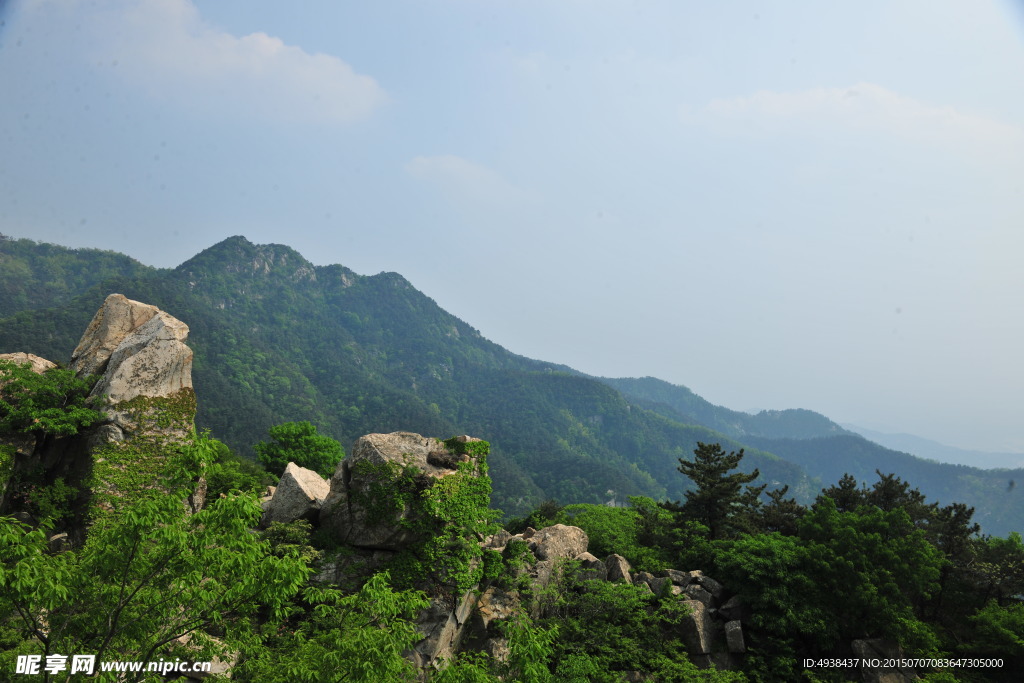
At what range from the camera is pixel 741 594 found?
1858 centimetres

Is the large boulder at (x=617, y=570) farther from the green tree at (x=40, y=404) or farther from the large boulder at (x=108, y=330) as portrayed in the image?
the large boulder at (x=108, y=330)

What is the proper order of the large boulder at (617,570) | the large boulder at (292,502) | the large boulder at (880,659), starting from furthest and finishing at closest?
the large boulder at (617,570) < the large boulder at (292,502) < the large boulder at (880,659)

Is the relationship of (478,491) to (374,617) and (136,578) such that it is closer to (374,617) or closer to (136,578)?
(374,617)

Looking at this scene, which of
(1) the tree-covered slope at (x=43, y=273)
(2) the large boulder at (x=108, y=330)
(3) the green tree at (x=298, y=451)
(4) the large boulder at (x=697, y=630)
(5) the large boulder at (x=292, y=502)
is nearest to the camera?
(4) the large boulder at (x=697, y=630)

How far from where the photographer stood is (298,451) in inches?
1233

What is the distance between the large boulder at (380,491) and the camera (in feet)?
55.1

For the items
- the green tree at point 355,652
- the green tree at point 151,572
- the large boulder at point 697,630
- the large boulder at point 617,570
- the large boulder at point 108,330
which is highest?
the large boulder at point 108,330

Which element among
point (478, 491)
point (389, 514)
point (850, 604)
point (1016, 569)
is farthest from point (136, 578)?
point (1016, 569)

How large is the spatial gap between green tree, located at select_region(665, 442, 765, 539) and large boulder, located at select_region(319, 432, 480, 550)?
13433 millimetres

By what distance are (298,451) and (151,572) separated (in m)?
26.1

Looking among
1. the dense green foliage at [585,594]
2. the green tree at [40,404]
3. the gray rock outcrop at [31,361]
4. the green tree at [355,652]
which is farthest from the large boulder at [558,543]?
the gray rock outcrop at [31,361]

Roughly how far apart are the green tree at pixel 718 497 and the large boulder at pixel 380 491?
1343 centimetres

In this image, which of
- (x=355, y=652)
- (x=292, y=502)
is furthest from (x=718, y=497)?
(x=355, y=652)

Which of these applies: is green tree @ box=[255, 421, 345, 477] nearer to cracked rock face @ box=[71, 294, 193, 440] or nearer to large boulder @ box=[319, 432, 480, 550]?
cracked rock face @ box=[71, 294, 193, 440]
